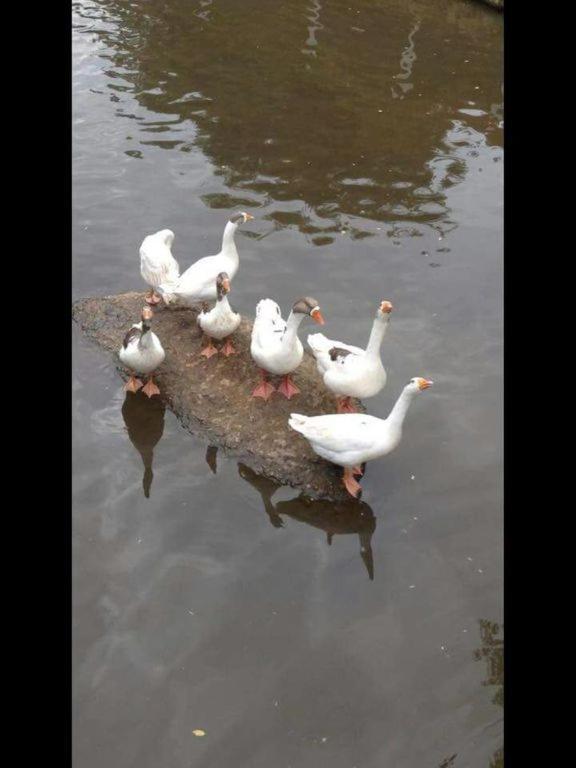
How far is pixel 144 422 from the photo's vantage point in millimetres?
8484

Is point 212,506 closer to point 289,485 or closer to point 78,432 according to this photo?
point 289,485

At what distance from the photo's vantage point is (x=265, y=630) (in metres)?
6.52

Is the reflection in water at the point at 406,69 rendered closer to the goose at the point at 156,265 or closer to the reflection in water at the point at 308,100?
the reflection in water at the point at 308,100

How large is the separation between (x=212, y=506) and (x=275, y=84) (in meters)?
10.1

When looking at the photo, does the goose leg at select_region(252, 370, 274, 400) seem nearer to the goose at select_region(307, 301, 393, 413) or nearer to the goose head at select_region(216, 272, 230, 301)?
the goose at select_region(307, 301, 393, 413)

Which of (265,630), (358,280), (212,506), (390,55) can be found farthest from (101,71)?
(265,630)

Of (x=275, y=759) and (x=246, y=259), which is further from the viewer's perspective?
→ (x=246, y=259)

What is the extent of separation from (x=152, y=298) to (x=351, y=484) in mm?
3602

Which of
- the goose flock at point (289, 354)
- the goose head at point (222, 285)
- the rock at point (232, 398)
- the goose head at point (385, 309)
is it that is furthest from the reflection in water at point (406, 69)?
the goose head at point (385, 309)

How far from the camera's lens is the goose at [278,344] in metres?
7.81

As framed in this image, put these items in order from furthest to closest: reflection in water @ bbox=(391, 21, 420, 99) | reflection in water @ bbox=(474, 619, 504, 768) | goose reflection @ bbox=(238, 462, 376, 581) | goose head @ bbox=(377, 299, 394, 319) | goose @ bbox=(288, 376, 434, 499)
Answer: reflection in water @ bbox=(391, 21, 420, 99) < goose head @ bbox=(377, 299, 394, 319) < goose reflection @ bbox=(238, 462, 376, 581) < goose @ bbox=(288, 376, 434, 499) < reflection in water @ bbox=(474, 619, 504, 768)

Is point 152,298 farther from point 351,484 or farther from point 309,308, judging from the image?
point 351,484

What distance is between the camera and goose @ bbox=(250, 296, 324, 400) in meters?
7.81

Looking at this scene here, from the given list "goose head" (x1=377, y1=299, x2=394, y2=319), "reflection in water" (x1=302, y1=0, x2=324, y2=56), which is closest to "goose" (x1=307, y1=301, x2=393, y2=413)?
"goose head" (x1=377, y1=299, x2=394, y2=319)
